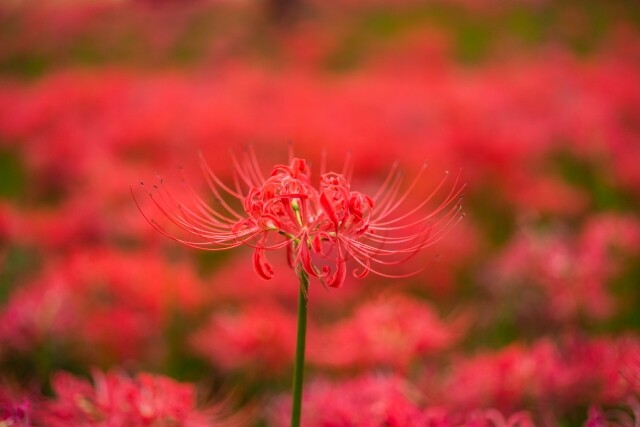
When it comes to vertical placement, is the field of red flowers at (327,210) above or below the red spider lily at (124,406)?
above

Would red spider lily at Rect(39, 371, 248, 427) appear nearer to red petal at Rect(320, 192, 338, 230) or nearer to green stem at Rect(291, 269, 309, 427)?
green stem at Rect(291, 269, 309, 427)

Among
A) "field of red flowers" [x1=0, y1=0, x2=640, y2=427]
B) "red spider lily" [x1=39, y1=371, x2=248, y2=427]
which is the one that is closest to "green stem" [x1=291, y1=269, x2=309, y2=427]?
"field of red flowers" [x1=0, y1=0, x2=640, y2=427]

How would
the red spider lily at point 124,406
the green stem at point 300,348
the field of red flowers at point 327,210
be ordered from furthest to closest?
the field of red flowers at point 327,210, the red spider lily at point 124,406, the green stem at point 300,348

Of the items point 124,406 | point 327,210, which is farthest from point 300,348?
point 124,406

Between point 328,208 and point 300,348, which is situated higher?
point 328,208

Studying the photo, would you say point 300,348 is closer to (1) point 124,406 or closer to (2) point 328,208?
(2) point 328,208

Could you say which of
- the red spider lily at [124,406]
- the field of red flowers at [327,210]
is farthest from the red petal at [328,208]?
the red spider lily at [124,406]

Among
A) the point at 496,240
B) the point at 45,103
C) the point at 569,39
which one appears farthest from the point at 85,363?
the point at 569,39

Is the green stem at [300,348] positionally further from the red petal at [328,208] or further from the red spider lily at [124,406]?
the red spider lily at [124,406]
